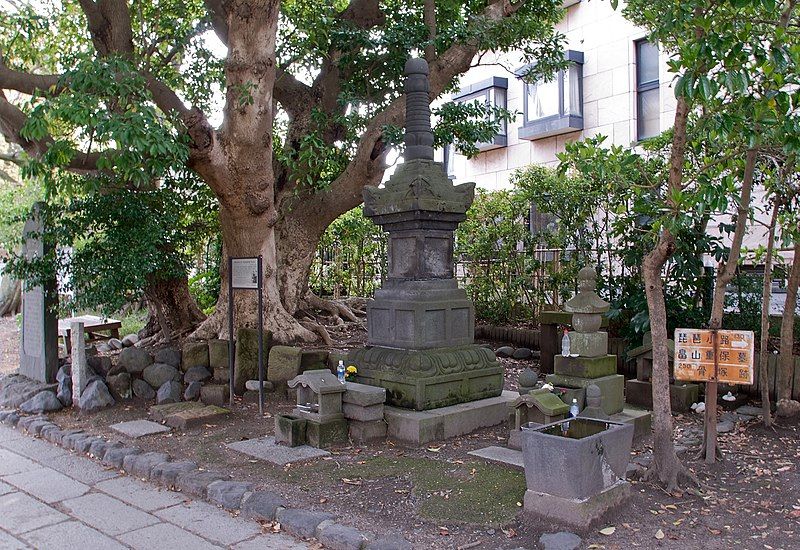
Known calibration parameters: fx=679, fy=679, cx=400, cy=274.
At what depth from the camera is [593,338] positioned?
683cm

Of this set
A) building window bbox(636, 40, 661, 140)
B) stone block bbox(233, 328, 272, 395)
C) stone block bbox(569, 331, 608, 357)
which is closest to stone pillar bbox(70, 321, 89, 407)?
stone block bbox(233, 328, 272, 395)

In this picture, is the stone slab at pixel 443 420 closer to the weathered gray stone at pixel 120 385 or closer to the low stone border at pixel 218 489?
the low stone border at pixel 218 489

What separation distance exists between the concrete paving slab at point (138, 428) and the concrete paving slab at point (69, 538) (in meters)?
2.38

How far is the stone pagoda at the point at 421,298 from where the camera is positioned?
718 cm

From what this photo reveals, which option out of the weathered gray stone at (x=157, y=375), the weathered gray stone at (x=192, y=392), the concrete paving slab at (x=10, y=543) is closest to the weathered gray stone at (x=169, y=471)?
the concrete paving slab at (x=10, y=543)

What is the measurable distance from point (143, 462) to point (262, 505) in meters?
1.76

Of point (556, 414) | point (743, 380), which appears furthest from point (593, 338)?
point (743, 380)

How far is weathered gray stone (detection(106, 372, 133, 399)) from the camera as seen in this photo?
9023mm

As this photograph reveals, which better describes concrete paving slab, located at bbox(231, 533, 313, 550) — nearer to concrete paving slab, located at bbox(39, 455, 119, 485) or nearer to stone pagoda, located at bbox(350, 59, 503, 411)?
concrete paving slab, located at bbox(39, 455, 119, 485)

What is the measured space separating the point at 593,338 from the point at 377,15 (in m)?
7.44

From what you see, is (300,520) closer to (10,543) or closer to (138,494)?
(138,494)

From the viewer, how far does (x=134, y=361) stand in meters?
9.27

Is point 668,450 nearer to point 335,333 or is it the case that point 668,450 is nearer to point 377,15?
point 335,333

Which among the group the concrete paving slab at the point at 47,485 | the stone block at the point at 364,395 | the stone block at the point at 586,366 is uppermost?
the stone block at the point at 586,366
